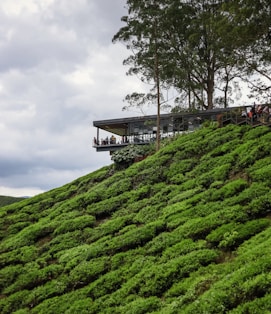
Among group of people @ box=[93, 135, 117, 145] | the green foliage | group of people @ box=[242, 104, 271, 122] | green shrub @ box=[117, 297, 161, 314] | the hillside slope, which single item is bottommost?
green shrub @ box=[117, 297, 161, 314]

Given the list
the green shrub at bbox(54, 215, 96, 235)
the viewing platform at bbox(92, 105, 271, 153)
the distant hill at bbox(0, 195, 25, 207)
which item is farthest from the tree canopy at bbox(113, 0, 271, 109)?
the distant hill at bbox(0, 195, 25, 207)

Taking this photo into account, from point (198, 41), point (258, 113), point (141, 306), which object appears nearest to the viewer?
point (141, 306)

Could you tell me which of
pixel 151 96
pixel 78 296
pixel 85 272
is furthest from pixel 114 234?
pixel 151 96

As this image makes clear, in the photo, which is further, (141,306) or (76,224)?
(76,224)

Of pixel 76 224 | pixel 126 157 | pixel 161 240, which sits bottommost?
pixel 161 240

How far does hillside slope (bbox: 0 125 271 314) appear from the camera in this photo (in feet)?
28.2

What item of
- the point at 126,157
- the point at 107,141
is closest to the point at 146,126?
the point at 107,141

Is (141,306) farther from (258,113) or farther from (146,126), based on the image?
(146,126)

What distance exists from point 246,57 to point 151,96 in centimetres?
985

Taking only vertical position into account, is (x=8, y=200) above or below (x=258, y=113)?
below

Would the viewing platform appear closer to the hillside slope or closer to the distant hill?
the distant hill

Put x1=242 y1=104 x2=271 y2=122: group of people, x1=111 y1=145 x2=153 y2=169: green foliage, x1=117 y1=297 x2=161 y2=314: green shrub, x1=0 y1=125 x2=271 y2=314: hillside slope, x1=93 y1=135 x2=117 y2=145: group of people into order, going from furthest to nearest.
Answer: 1. x1=93 y1=135 x2=117 y2=145: group of people
2. x1=111 y1=145 x2=153 y2=169: green foliage
3. x1=242 y1=104 x2=271 y2=122: group of people
4. x1=117 y1=297 x2=161 y2=314: green shrub
5. x1=0 y1=125 x2=271 y2=314: hillside slope

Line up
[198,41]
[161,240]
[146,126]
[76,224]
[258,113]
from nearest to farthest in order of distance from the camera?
[161,240] → [76,224] → [258,113] → [198,41] → [146,126]

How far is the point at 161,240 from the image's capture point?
38.8 feet
